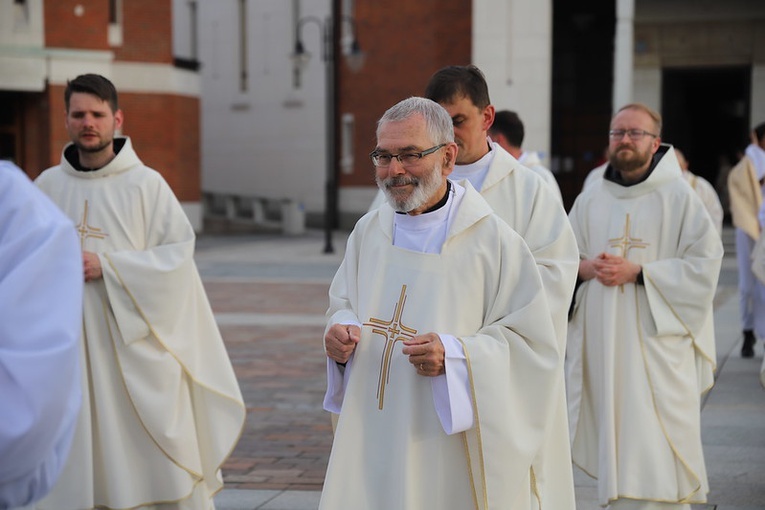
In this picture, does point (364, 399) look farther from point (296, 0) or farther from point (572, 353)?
point (296, 0)

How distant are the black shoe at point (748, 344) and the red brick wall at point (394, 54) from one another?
18.5 m

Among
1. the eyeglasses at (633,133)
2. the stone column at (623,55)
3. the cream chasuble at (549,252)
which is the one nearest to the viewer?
the cream chasuble at (549,252)

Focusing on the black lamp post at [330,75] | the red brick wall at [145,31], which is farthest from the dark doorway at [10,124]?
the black lamp post at [330,75]

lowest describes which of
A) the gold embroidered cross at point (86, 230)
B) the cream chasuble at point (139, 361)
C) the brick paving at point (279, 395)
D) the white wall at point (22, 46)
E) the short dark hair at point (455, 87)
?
the brick paving at point (279, 395)

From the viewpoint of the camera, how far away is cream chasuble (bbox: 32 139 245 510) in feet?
17.5

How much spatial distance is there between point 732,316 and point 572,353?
824 centimetres

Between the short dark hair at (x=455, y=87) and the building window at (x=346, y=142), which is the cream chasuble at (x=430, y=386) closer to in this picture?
the short dark hair at (x=455, y=87)

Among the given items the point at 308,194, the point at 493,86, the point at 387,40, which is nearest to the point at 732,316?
the point at 493,86

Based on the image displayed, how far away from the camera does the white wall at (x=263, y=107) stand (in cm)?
3381

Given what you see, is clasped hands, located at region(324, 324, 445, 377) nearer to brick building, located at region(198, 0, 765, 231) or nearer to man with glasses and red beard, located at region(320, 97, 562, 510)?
man with glasses and red beard, located at region(320, 97, 562, 510)

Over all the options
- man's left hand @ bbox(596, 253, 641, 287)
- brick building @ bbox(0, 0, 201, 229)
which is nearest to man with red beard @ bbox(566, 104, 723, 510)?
man's left hand @ bbox(596, 253, 641, 287)

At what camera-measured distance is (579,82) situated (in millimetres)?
29281

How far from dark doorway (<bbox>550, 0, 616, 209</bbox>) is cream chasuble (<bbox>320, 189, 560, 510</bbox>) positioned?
25578 millimetres

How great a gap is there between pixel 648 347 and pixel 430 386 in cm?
238
